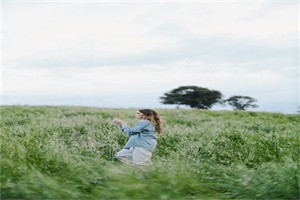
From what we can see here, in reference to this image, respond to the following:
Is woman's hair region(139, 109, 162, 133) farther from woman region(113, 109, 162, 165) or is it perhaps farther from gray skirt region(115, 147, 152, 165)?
gray skirt region(115, 147, 152, 165)

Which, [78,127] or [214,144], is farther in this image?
[78,127]

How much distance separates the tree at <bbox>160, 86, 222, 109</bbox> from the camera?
161 ft

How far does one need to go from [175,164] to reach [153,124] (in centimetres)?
425

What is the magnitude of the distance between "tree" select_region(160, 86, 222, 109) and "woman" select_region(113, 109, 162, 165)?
37.2 m

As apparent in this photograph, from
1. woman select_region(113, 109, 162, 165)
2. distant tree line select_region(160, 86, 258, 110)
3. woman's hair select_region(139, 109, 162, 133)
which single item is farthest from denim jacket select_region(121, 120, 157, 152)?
distant tree line select_region(160, 86, 258, 110)

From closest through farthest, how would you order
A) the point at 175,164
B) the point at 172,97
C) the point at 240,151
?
the point at 175,164, the point at 240,151, the point at 172,97

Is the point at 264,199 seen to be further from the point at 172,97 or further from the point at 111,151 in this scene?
the point at 172,97

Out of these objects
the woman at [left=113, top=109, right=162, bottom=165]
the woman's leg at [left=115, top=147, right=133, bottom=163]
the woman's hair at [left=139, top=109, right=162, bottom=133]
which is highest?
the woman's hair at [left=139, top=109, right=162, bottom=133]

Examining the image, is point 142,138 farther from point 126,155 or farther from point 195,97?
point 195,97

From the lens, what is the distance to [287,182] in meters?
6.41

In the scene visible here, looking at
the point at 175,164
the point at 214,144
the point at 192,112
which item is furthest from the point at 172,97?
the point at 175,164

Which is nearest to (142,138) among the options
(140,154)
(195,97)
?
(140,154)

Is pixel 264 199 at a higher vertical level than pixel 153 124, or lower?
lower

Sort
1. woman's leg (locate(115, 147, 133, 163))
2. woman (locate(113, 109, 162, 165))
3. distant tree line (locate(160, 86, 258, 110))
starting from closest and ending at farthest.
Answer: woman (locate(113, 109, 162, 165)) → woman's leg (locate(115, 147, 133, 163)) → distant tree line (locate(160, 86, 258, 110))
